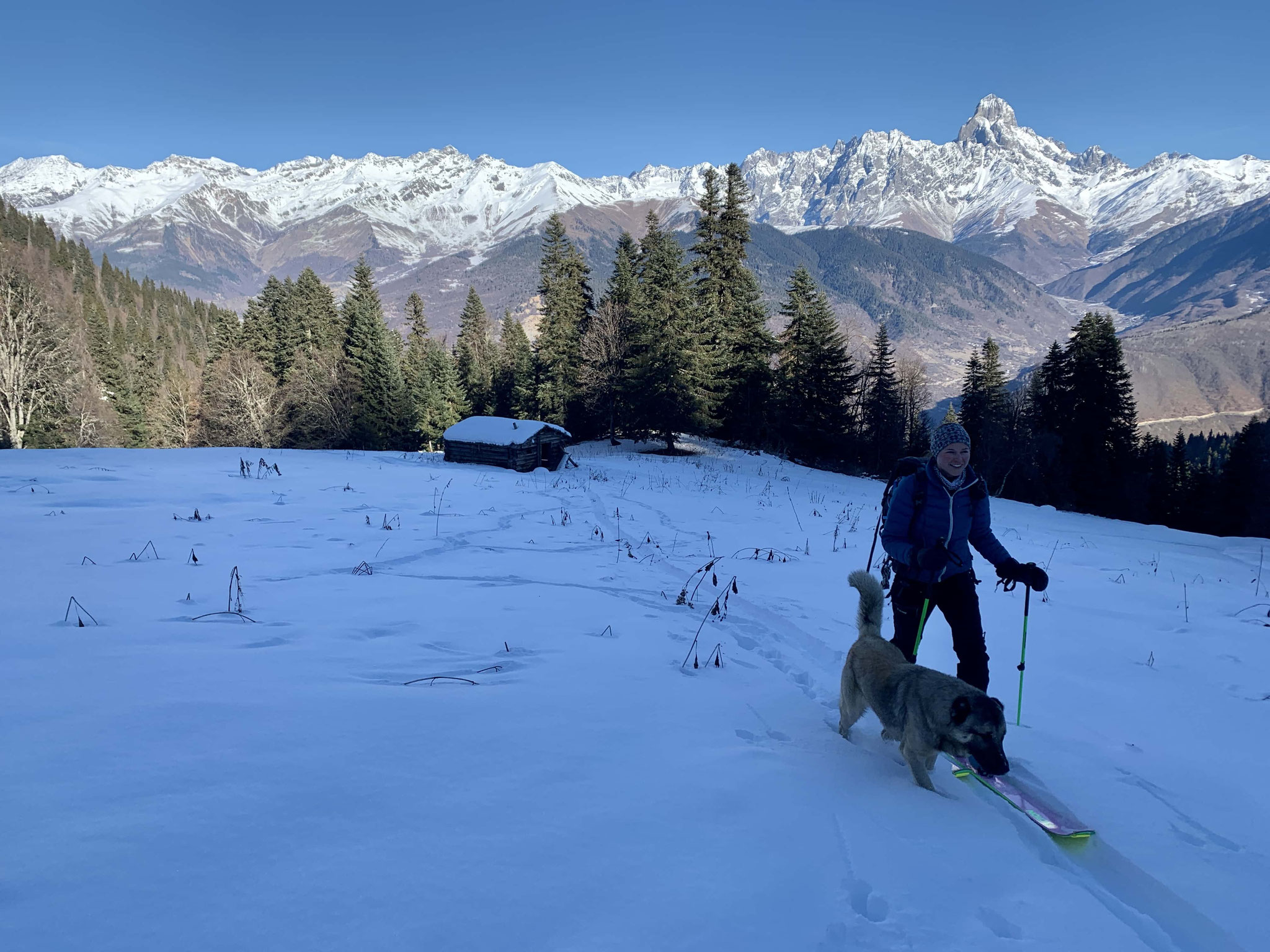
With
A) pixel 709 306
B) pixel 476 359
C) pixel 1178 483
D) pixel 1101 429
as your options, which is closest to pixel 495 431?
pixel 709 306

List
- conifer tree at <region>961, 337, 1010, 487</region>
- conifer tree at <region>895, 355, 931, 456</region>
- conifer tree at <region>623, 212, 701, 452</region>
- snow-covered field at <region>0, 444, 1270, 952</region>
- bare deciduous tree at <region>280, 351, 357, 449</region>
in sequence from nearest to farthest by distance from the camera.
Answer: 1. snow-covered field at <region>0, 444, 1270, 952</region>
2. conifer tree at <region>623, 212, 701, 452</region>
3. bare deciduous tree at <region>280, 351, 357, 449</region>
4. conifer tree at <region>961, 337, 1010, 487</region>
5. conifer tree at <region>895, 355, 931, 456</region>

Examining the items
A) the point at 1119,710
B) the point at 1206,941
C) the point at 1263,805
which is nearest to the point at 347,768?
the point at 1206,941

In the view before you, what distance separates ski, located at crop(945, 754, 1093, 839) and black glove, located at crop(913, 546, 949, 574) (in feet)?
3.73

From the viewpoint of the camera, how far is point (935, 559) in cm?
385

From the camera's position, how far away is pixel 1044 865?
2518 mm

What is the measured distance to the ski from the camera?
9.45 ft

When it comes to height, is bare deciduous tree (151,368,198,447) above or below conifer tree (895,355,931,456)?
below

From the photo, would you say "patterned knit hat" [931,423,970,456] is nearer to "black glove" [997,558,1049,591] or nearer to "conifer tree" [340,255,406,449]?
"black glove" [997,558,1049,591]

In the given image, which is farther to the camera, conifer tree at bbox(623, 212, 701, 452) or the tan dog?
conifer tree at bbox(623, 212, 701, 452)

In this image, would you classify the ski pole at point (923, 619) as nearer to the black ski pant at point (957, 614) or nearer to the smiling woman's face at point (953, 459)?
the black ski pant at point (957, 614)

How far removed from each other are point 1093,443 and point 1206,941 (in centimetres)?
4114

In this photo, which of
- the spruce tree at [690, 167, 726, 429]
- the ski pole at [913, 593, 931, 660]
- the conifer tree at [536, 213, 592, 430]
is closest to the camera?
the ski pole at [913, 593, 931, 660]

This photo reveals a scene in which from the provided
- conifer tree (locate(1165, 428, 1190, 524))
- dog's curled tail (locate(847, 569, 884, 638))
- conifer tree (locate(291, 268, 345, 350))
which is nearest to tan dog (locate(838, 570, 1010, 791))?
dog's curled tail (locate(847, 569, 884, 638))

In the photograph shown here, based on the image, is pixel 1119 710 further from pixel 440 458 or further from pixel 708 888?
pixel 440 458
